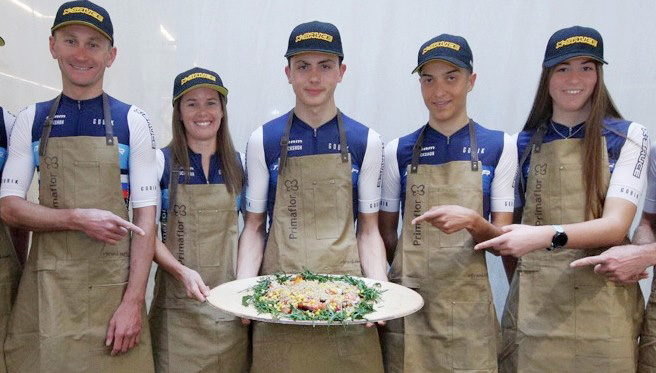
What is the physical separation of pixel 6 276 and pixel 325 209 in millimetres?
1236

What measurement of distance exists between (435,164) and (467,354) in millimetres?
730

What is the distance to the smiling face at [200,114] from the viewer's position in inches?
92.2

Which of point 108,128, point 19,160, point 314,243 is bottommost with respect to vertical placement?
point 314,243

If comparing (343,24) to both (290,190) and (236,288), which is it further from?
(236,288)

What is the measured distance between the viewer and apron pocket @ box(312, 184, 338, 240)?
227cm

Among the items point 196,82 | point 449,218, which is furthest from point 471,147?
point 196,82

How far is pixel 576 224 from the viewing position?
2090mm

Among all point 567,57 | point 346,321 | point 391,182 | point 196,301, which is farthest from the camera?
point 391,182

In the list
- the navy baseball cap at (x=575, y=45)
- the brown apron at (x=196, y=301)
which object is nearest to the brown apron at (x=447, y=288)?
the navy baseball cap at (x=575, y=45)

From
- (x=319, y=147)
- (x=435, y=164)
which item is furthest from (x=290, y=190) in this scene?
(x=435, y=164)

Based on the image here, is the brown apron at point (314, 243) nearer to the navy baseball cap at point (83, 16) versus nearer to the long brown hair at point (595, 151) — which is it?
the navy baseball cap at point (83, 16)

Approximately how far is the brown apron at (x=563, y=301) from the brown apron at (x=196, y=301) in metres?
1.12

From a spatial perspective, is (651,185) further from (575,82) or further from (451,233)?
(451,233)

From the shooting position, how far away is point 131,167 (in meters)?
2.15
